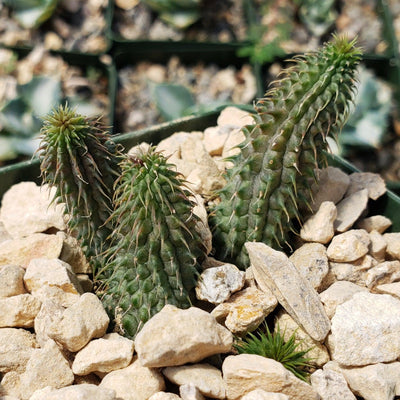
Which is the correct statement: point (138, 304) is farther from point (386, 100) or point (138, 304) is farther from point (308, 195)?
point (386, 100)

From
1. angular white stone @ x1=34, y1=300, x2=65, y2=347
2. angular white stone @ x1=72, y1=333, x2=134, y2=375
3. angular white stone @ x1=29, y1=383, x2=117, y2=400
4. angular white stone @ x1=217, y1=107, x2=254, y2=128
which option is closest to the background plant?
angular white stone @ x1=72, y1=333, x2=134, y2=375

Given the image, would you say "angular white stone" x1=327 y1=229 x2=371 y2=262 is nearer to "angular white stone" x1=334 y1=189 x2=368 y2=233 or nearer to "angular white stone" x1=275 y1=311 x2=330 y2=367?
"angular white stone" x1=334 y1=189 x2=368 y2=233

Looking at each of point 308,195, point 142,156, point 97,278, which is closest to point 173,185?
point 142,156

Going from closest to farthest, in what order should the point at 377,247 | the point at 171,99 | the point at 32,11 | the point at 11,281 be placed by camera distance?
the point at 11,281 → the point at 377,247 → the point at 171,99 → the point at 32,11

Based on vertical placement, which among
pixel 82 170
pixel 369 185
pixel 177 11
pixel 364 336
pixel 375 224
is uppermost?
pixel 177 11

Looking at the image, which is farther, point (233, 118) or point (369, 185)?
point (233, 118)

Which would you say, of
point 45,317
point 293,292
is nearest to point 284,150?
point 293,292

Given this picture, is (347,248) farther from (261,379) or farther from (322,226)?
(261,379)
